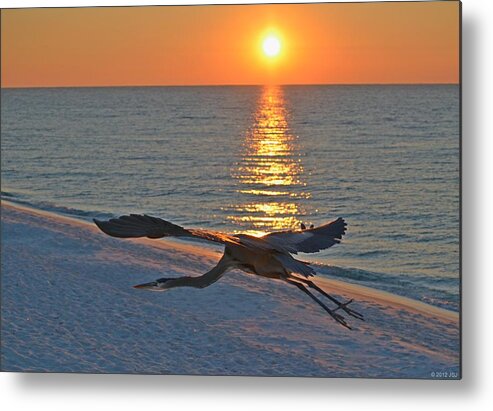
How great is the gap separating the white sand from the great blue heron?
4cm

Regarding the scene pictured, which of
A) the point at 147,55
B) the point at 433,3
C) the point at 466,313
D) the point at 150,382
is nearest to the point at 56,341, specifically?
the point at 150,382

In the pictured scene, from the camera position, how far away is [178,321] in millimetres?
3902

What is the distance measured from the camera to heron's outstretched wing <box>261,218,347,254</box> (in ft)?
12.3

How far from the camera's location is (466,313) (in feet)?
11.9

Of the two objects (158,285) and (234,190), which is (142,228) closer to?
(158,285)

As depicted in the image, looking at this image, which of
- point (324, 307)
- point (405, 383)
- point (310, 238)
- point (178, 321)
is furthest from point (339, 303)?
point (178, 321)

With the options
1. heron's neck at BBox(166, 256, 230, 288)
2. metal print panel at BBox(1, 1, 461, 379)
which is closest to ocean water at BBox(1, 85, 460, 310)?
metal print panel at BBox(1, 1, 461, 379)

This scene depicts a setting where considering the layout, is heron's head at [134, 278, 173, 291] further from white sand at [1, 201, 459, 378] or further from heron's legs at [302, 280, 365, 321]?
heron's legs at [302, 280, 365, 321]

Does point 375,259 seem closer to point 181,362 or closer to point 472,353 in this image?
point 472,353

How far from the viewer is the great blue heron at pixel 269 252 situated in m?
3.71

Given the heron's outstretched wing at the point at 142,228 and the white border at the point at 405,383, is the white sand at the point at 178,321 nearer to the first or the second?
the white border at the point at 405,383

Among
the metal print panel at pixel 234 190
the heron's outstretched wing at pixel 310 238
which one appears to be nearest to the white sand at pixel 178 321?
the metal print panel at pixel 234 190

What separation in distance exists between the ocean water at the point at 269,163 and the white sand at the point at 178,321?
104mm

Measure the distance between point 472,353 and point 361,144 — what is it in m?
0.85
